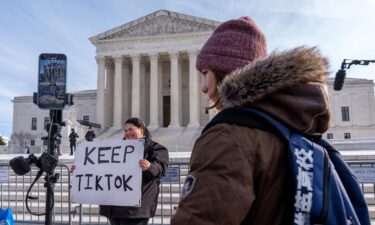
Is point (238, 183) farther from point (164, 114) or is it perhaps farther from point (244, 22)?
point (164, 114)

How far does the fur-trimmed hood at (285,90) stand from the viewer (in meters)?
1.35

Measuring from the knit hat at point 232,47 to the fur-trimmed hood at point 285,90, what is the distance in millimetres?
170

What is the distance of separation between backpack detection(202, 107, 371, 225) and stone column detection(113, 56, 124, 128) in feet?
145

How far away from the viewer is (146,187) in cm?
458

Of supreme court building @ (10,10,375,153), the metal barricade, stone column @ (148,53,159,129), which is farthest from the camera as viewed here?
stone column @ (148,53,159,129)

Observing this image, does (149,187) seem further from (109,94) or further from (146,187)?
(109,94)

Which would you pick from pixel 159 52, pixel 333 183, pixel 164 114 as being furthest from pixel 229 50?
pixel 164 114

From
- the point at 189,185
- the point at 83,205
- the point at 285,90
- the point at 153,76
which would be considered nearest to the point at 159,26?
the point at 153,76

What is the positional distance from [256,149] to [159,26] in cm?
4519

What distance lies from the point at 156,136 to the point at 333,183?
→ 127 ft

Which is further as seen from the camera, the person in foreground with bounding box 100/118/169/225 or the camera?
the person in foreground with bounding box 100/118/169/225

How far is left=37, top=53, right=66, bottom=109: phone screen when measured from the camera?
4.09 m

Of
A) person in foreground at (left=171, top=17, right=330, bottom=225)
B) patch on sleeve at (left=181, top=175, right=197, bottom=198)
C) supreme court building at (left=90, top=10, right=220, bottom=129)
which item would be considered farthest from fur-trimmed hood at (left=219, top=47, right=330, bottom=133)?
supreme court building at (left=90, top=10, right=220, bottom=129)

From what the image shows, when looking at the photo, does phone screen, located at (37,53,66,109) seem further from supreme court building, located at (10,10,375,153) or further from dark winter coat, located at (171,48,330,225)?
supreme court building, located at (10,10,375,153)
